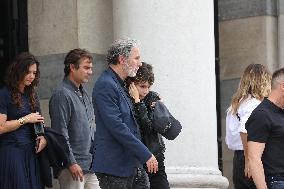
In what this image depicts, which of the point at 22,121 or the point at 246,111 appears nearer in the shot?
the point at 22,121

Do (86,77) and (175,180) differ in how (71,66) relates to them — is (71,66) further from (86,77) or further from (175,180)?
(175,180)

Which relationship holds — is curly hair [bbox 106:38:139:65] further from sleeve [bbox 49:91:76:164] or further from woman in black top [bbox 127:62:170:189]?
sleeve [bbox 49:91:76:164]

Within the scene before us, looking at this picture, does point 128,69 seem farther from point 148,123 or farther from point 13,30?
point 13,30

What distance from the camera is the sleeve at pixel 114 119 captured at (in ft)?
25.8

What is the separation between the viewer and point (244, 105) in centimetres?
973

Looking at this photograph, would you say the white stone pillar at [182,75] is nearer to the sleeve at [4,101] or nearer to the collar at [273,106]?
the sleeve at [4,101]

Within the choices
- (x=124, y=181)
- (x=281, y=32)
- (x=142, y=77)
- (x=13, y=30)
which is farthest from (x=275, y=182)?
(x=281, y=32)

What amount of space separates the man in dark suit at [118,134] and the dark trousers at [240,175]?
177 cm

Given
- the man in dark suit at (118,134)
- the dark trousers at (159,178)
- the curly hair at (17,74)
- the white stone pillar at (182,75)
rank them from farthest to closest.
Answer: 1. the white stone pillar at (182,75)
2. the dark trousers at (159,178)
3. the curly hair at (17,74)
4. the man in dark suit at (118,134)

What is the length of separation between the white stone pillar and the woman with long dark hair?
185 centimetres

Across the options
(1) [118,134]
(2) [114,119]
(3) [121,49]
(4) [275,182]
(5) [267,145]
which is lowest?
(4) [275,182]

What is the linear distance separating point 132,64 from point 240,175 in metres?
2.06

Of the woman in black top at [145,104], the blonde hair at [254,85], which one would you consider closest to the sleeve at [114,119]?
the woman in black top at [145,104]

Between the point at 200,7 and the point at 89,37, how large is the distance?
1.22 meters
